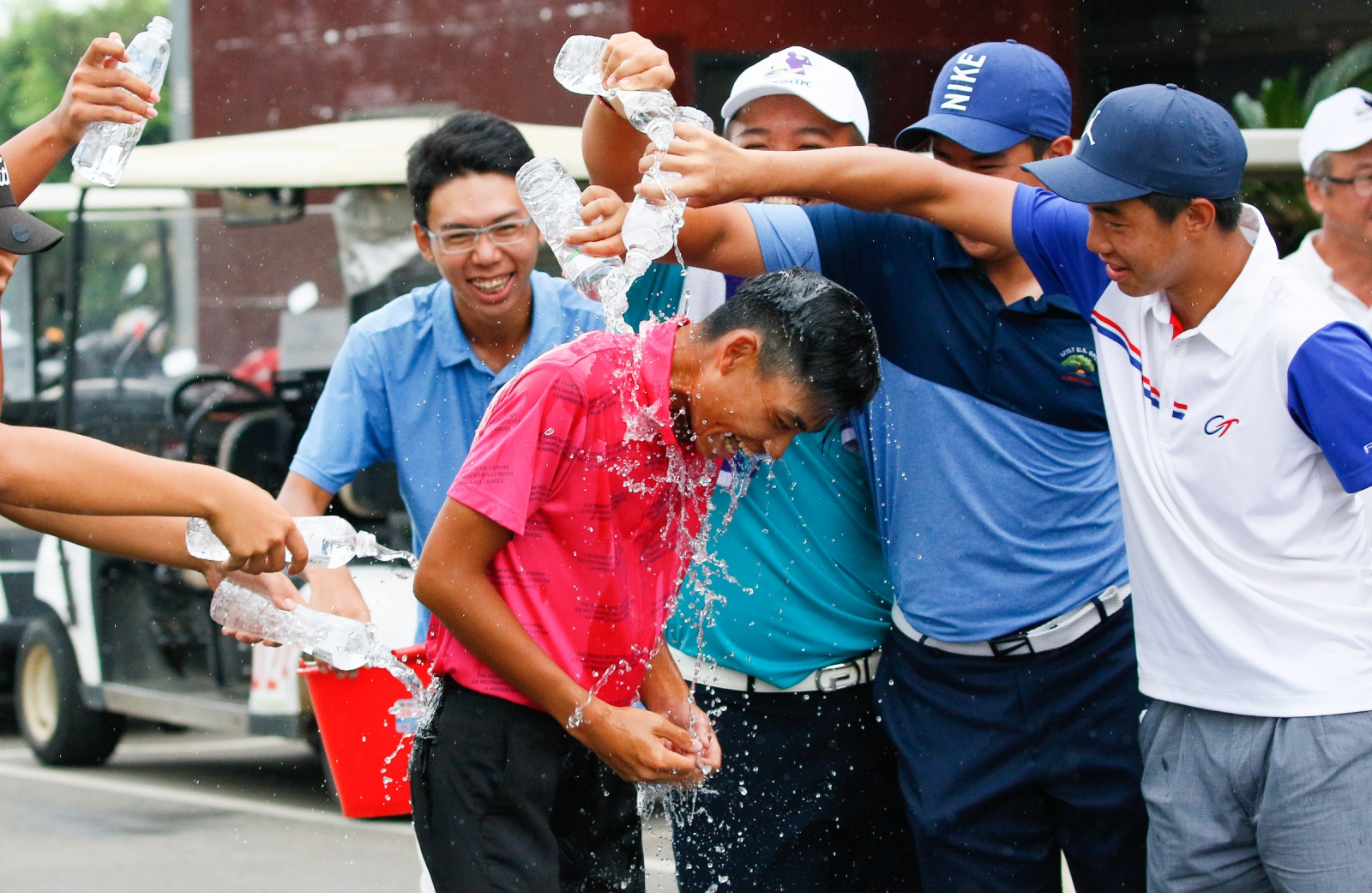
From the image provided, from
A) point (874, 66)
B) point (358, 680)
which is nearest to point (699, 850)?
point (358, 680)

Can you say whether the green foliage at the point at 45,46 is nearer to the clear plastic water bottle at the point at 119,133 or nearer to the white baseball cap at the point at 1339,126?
the white baseball cap at the point at 1339,126

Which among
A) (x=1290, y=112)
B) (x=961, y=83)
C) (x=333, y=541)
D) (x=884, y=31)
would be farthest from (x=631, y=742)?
(x=884, y=31)

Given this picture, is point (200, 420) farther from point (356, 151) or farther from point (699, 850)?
point (699, 850)

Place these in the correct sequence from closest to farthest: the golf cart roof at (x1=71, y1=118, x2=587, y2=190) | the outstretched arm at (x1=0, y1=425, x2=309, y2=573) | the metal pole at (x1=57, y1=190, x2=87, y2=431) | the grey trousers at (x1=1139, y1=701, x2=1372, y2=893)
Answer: the outstretched arm at (x1=0, y1=425, x2=309, y2=573)
the grey trousers at (x1=1139, y1=701, x2=1372, y2=893)
the golf cart roof at (x1=71, y1=118, x2=587, y2=190)
the metal pole at (x1=57, y1=190, x2=87, y2=431)

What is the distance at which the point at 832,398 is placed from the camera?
110 inches

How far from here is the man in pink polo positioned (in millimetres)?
2764

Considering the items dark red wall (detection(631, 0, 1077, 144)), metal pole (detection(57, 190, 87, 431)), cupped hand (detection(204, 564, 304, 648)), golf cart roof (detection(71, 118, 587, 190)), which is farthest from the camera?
dark red wall (detection(631, 0, 1077, 144))

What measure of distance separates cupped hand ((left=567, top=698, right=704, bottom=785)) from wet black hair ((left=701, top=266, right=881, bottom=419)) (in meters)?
0.67

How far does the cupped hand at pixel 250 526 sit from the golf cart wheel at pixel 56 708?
5.72m

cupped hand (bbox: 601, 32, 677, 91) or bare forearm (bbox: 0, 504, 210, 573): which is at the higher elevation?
cupped hand (bbox: 601, 32, 677, 91)

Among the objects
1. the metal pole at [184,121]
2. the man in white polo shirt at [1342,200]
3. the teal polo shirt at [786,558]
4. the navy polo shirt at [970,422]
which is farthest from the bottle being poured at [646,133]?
the metal pole at [184,121]

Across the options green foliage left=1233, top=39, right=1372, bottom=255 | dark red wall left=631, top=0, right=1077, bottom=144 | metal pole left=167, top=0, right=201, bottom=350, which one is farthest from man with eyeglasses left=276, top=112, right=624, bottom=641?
metal pole left=167, top=0, right=201, bottom=350

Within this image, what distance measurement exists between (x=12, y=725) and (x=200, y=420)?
11.0ft

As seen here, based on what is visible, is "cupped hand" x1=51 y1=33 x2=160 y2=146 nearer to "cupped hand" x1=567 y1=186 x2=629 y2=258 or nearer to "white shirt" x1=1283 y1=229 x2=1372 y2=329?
"cupped hand" x1=567 y1=186 x2=629 y2=258
